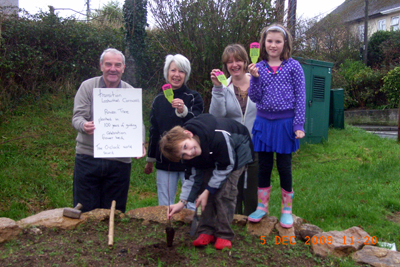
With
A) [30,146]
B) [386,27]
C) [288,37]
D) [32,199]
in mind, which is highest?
[386,27]

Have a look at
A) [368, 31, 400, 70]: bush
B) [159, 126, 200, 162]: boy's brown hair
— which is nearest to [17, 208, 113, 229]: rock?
[159, 126, 200, 162]: boy's brown hair

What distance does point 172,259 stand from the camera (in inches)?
100

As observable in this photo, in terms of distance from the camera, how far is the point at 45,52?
23.7 ft

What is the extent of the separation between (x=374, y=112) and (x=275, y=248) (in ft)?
56.0

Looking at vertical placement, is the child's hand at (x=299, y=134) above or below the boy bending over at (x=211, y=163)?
above

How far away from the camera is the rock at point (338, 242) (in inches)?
109

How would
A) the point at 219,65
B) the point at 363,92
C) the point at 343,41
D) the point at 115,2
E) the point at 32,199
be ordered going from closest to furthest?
the point at 32,199, the point at 219,65, the point at 115,2, the point at 363,92, the point at 343,41

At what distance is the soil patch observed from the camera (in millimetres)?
2531

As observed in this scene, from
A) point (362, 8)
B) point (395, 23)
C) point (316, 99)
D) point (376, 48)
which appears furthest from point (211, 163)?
point (362, 8)

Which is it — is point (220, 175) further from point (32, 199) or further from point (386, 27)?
point (386, 27)

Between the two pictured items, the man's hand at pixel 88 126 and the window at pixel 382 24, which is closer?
the man's hand at pixel 88 126

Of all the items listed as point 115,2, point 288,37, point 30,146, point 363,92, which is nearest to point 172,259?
point 288,37

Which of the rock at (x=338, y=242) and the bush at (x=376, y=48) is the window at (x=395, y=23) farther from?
the rock at (x=338, y=242)

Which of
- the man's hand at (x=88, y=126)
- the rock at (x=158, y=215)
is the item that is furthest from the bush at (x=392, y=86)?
the man's hand at (x=88, y=126)
